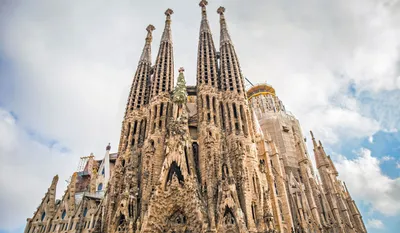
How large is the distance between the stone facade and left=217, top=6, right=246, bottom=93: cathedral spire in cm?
13

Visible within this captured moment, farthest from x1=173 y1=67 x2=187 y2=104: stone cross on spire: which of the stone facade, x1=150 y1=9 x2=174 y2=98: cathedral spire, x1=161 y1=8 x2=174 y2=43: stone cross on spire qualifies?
x1=161 y1=8 x2=174 y2=43: stone cross on spire

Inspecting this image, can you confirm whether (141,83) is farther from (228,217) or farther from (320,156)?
(320,156)

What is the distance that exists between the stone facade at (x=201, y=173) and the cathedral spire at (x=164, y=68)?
15 centimetres

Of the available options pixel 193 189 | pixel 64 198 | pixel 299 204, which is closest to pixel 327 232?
pixel 299 204

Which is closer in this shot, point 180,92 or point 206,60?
point 180,92

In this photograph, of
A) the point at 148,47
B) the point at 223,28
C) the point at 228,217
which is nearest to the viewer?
the point at 228,217

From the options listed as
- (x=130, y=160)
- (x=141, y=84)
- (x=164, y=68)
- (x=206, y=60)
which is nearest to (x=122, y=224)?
(x=130, y=160)

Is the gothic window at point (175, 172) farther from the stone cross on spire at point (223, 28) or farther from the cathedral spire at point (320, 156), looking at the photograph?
the cathedral spire at point (320, 156)

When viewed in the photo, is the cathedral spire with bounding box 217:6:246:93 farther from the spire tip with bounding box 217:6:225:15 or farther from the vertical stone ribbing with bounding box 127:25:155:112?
the vertical stone ribbing with bounding box 127:25:155:112

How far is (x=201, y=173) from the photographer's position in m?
25.2

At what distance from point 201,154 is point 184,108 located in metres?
5.42

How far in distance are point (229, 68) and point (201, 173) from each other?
14.0 m

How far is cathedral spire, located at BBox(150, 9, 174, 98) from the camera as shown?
32688 millimetres

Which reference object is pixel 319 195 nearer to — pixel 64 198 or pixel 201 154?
pixel 201 154
